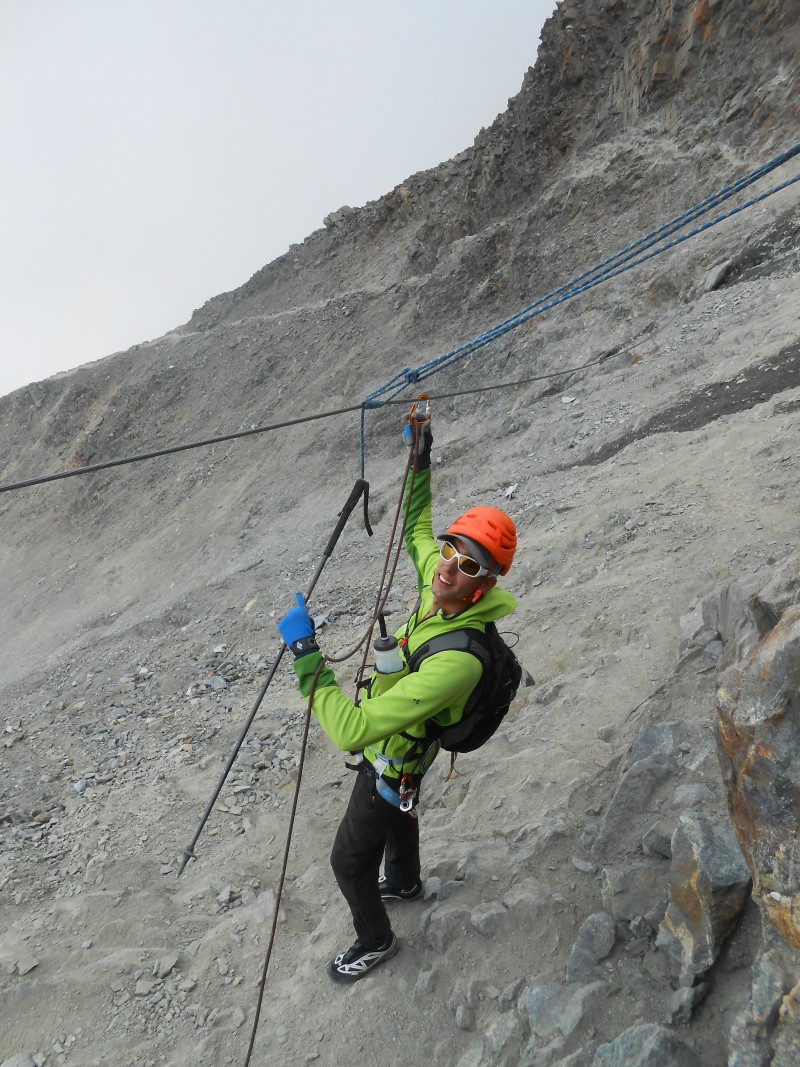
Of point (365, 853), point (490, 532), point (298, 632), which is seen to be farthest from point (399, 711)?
point (365, 853)

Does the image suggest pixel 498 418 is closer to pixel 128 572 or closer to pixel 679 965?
pixel 128 572

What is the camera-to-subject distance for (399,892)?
11.8 ft

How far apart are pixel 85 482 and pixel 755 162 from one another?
2098cm

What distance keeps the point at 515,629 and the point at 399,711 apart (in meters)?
3.90

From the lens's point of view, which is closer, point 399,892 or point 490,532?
point 490,532

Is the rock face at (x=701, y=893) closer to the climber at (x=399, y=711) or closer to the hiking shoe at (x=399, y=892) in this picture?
the climber at (x=399, y=711)

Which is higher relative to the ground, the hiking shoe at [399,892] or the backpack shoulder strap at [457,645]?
the backpack shoulder strap at [457,645]

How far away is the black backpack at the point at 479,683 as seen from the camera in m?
2.73

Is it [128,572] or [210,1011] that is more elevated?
[128,572]

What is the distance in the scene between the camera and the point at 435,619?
9.61 ft

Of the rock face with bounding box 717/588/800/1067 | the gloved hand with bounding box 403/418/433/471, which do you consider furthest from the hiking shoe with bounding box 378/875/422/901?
the gloved hand with bounding box 403/418/433/471

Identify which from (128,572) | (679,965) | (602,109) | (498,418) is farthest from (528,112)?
(679,965)

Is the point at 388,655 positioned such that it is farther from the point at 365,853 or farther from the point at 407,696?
the point at 365,853

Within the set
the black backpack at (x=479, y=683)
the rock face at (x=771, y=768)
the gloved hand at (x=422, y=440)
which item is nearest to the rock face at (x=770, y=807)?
the rock face at (x=771, y=768)
